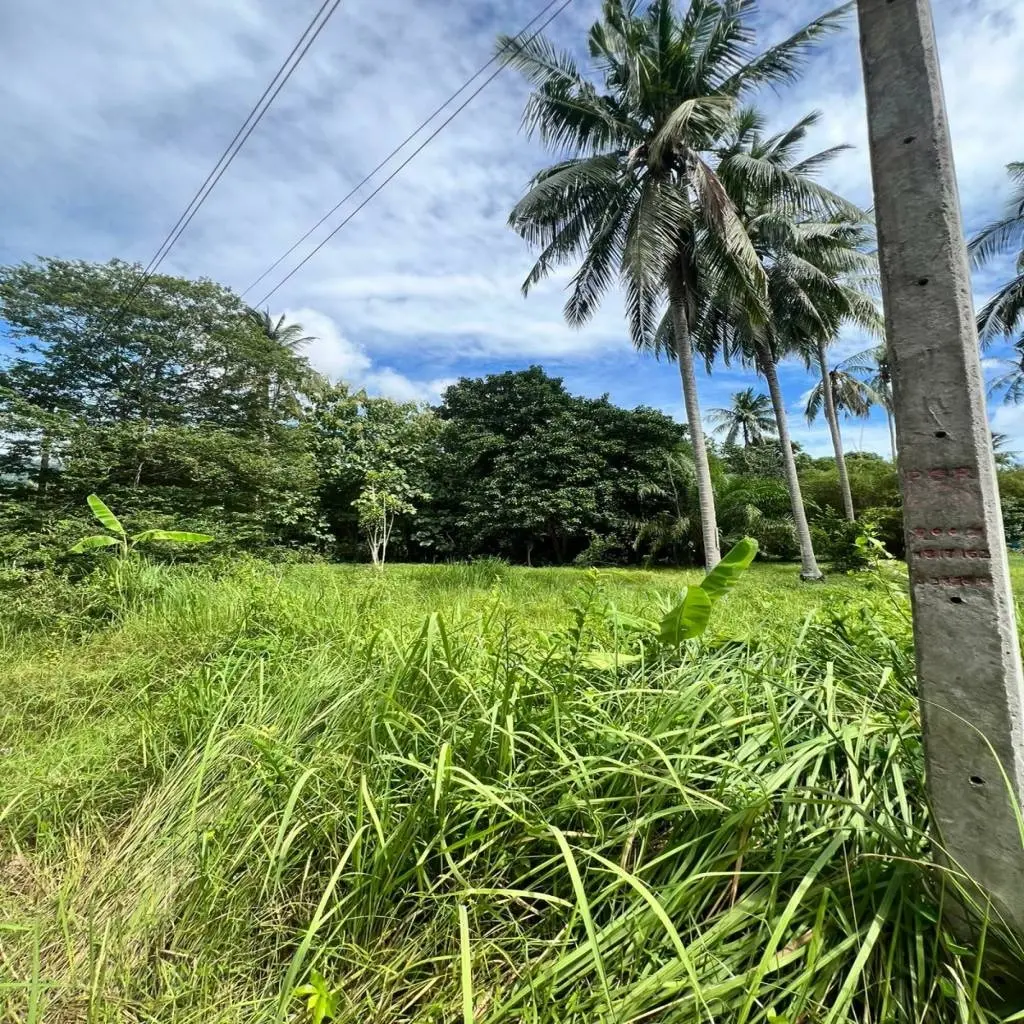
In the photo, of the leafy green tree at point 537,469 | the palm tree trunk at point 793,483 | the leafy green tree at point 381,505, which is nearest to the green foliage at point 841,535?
the palm tree trunk at point 793,483

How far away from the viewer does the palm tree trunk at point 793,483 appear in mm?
11812

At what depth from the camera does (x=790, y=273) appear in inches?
483

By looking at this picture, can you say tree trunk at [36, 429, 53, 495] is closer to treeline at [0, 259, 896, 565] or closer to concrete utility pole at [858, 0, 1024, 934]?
treeline at [0, 259, 896, 565]

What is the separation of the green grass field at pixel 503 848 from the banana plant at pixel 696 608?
9 cm

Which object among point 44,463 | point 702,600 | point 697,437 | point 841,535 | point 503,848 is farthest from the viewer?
point 841,535

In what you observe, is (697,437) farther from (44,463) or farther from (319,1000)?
(44,463)

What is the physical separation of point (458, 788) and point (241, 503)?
11.2 meters

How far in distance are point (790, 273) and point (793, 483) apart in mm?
5220

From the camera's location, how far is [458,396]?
18.8m

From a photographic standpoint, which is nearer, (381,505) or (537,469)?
(381,505)

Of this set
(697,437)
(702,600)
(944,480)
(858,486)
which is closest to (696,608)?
(702,600)

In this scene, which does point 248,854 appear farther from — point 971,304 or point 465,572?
point 465,572

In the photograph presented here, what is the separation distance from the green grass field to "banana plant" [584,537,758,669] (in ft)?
0.29

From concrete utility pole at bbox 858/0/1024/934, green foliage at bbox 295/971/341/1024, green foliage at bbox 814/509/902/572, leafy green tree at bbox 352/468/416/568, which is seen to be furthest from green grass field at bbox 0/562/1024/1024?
leafy green tree at bbox 352/468/416/568
